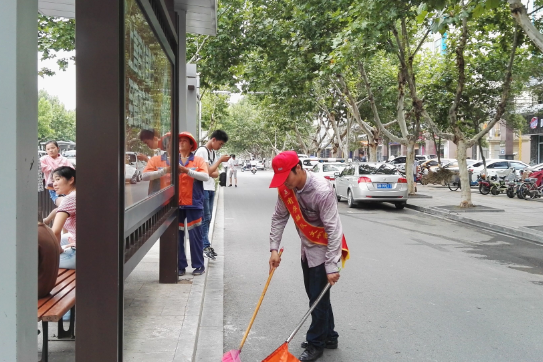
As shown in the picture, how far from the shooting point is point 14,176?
182 cm

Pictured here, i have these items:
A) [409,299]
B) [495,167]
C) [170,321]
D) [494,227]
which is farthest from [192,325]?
[495,167]

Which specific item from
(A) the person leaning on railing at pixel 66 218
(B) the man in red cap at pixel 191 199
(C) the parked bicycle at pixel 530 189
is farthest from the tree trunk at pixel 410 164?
(A) the person leaning on railing at pixel 66 218

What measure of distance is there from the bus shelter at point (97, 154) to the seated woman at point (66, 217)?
745 millimetres

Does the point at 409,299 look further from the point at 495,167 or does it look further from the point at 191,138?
the point at 495,167

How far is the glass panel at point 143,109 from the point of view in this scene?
3.79m

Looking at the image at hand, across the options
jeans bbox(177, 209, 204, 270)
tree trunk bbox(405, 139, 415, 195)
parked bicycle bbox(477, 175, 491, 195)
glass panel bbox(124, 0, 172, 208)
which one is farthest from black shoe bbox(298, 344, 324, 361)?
parked bicycle bbox(477, 175, 491, 195)

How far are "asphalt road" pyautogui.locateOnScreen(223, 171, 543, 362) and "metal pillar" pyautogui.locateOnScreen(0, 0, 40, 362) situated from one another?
2.97 metres

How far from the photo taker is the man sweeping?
13.9 ft

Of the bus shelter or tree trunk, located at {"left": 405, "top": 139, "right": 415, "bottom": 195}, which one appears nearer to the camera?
the bus shelter

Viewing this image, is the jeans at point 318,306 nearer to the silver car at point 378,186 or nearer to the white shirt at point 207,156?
the white shirt at point 207,156

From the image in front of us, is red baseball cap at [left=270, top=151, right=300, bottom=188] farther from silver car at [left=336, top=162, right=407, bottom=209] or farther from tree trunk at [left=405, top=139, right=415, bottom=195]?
tree trunk at [left=405, top=139, right=415, bottom=195]

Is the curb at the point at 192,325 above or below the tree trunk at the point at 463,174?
below

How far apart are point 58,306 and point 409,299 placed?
4107 mm

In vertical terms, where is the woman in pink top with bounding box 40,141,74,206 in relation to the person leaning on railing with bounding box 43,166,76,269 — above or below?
above
